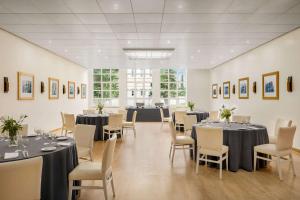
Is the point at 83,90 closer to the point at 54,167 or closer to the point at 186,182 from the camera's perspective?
the point at 186,182

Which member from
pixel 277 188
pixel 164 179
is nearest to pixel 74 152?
pixel 164 179

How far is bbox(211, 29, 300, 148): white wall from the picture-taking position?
20.6 feet

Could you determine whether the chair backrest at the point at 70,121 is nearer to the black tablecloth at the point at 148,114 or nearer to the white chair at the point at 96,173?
the white chair at the point at 96,173

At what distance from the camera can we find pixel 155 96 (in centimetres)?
1631

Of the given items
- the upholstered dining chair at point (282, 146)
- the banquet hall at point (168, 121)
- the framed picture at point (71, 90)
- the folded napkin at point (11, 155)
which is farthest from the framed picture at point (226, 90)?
the folded napkin at point (11, 155)

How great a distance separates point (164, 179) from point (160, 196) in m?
0.74

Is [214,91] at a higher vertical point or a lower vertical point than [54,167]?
higher

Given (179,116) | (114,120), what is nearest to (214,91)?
(179,116)

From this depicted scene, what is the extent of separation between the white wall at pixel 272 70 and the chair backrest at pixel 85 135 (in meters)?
5.30

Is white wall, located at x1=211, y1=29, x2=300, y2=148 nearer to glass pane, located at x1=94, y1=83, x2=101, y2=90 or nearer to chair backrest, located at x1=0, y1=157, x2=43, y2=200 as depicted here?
chair backrest, located at x1=0, y1=157, x2=43, y2=200

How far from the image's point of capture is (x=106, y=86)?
54.3 ft

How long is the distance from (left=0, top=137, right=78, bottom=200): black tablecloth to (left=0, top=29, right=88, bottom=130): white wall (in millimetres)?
4012

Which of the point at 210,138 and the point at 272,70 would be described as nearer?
the point at 210,138

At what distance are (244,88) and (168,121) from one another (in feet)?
13.5
